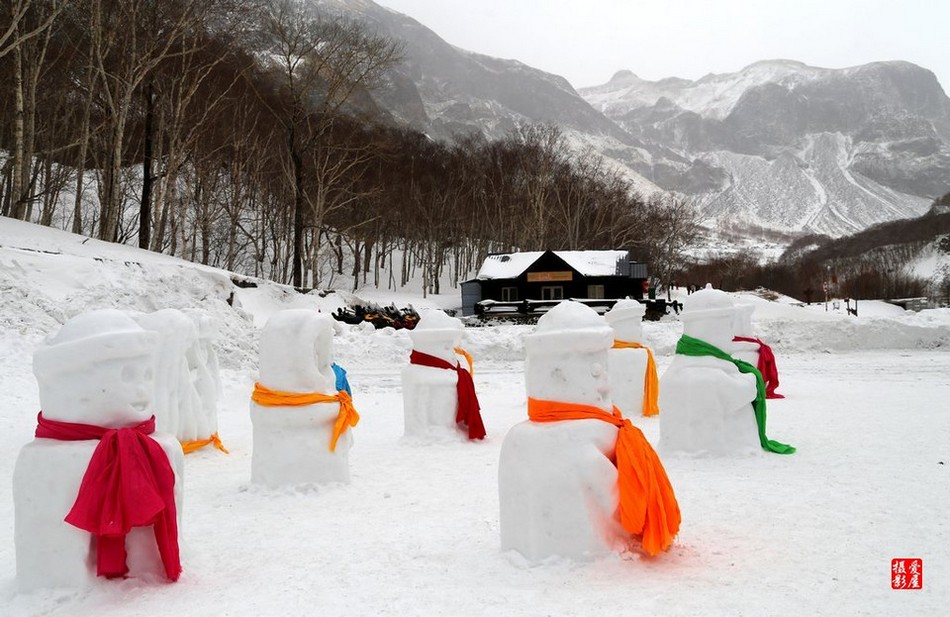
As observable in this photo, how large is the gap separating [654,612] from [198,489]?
4328mm

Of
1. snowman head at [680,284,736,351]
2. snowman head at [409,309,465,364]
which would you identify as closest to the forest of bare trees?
snowman head at [409,309,465,364]

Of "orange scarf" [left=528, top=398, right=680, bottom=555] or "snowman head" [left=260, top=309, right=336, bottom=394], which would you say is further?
"snowman head" [left=260, top=309, right=336, bottom=394]

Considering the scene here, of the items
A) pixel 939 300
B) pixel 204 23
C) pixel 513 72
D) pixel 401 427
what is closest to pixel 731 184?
pixel 513 72

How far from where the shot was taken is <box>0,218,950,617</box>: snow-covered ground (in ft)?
9.96

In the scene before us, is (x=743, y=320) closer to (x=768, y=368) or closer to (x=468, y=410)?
(x=768, y=368)

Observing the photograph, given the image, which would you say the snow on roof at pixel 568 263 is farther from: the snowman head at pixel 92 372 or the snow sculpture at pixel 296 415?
the snowman head at pixel 92 372

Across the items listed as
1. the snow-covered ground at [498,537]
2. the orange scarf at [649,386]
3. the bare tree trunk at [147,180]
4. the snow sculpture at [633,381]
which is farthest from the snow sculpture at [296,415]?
the bare tree trunk at [147,180]

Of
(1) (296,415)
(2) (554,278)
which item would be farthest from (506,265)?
(1) (296,415)

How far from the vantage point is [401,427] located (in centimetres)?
846

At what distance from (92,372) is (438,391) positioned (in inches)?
172

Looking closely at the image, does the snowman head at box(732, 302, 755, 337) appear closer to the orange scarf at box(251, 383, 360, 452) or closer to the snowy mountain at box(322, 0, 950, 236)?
the orange scarf at box(251, 383, 360, 452)

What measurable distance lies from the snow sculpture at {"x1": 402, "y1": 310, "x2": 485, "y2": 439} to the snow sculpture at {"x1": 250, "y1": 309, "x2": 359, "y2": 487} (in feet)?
6.15

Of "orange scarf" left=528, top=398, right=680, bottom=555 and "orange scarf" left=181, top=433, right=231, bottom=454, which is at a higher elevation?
"orange scarf" left=528, top=398, right=680, bottom=555

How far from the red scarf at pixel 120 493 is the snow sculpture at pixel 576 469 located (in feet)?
6.22
